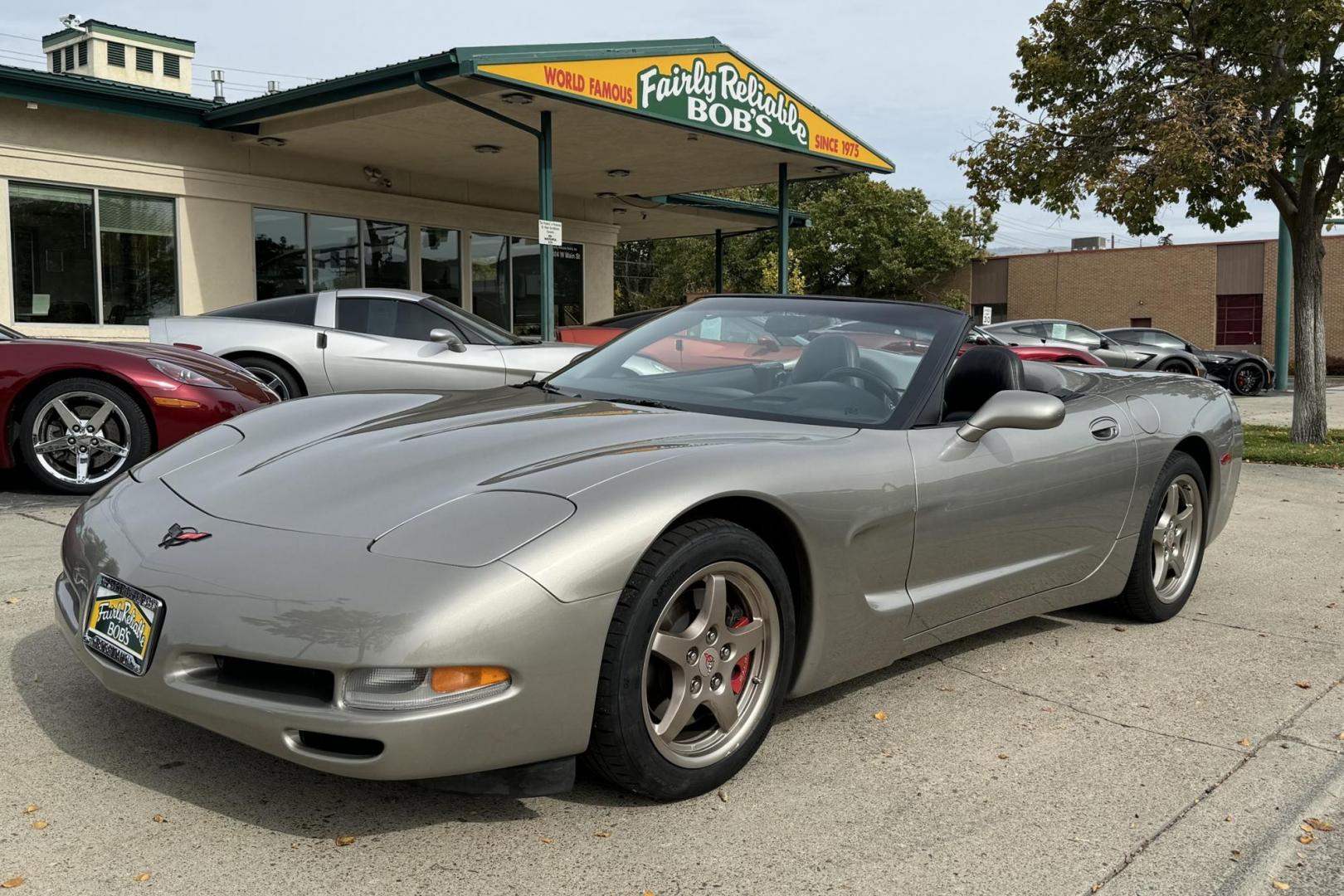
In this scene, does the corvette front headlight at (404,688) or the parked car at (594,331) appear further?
the parked car at (594,331)

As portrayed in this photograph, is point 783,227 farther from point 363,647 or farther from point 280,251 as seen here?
point 363,647

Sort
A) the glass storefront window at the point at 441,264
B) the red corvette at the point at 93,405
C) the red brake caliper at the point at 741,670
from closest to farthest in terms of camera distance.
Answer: the red brake caliper at the point at 741,670 → the red corvette at the point at 93,405 → the glass storefront window at the point at 441,264

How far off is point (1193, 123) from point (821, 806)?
407 inches

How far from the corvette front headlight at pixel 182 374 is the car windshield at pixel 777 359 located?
372 cm

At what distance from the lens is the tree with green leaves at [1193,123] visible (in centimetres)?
1109

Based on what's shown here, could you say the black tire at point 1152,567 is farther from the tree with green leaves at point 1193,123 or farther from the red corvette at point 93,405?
the tree with green leaves at point 1193,123

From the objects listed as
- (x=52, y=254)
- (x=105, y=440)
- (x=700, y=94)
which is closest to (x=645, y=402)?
(x=105, y=440)

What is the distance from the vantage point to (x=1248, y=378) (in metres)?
24.4

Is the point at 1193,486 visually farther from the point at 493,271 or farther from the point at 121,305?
the point at 493,271

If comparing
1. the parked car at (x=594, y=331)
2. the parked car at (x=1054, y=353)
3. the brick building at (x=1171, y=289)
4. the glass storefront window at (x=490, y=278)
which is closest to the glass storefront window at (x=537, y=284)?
the glass storefront window at (x=490, y=278)

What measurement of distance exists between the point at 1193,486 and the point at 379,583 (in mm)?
3772

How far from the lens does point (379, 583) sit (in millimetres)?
2430

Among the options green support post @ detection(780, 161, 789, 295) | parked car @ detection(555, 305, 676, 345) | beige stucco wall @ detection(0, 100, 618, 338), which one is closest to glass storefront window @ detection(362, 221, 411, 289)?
beige stucco wall @ detection(0, 100, 618, 338)

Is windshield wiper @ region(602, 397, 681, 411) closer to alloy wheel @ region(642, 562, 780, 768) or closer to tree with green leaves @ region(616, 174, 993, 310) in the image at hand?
alloy wheel @ region(642, 562, 780, 768)
